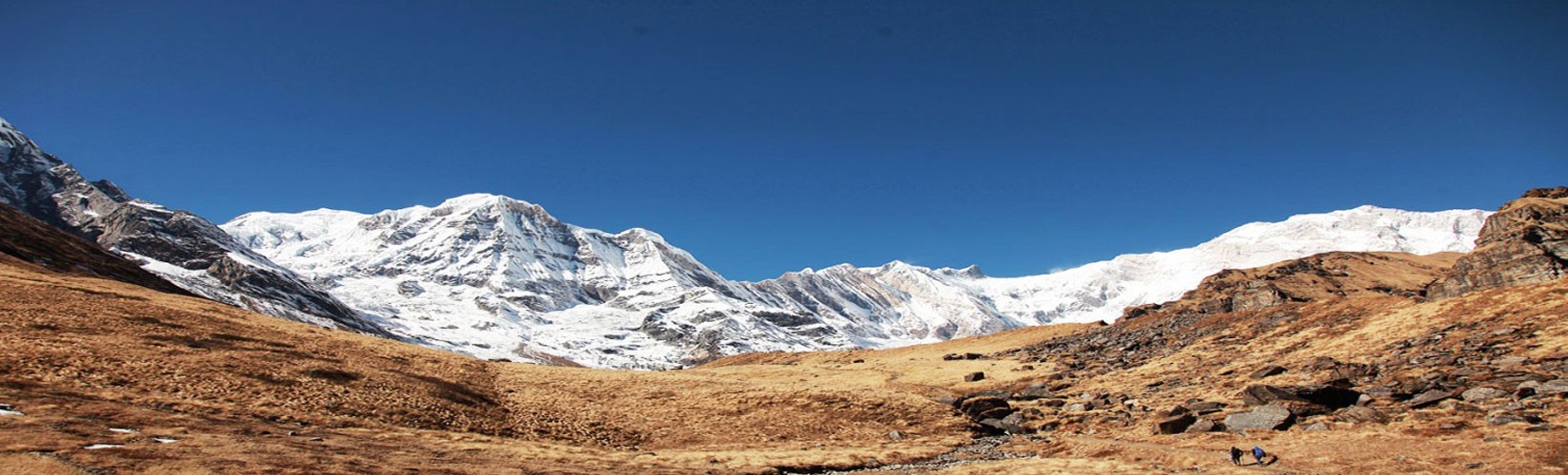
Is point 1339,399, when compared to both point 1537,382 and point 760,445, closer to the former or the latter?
point 1537,382

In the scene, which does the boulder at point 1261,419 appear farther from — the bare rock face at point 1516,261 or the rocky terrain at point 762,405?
the bare rock face at point 1516,261

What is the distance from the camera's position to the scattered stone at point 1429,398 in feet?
101

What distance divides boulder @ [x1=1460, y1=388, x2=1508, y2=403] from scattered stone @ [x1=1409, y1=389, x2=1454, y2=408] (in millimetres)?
564

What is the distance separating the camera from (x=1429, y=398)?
102 ft

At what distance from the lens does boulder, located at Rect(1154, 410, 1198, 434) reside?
35.2 meters

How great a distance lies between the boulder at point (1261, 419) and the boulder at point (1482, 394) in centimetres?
Answer: 645

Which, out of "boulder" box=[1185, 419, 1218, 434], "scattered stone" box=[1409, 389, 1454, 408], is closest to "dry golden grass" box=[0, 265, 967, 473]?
"boulder" box=[1185, 419, 1218, 434]

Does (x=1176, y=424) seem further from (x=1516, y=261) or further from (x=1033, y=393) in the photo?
(x=1516, y=261)

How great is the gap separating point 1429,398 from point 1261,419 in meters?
6.65

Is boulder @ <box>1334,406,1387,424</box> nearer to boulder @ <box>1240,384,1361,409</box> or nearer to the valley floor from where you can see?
the valley floor

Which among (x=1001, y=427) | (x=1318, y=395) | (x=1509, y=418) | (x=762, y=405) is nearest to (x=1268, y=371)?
(x=1318, y=395)

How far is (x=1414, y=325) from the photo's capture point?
46.0 metres

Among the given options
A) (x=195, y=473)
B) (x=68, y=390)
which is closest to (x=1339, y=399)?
(x=195, y=473)

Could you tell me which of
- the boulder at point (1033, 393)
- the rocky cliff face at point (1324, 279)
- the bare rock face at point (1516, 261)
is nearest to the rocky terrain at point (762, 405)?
the boulder at point (1033, 393)
